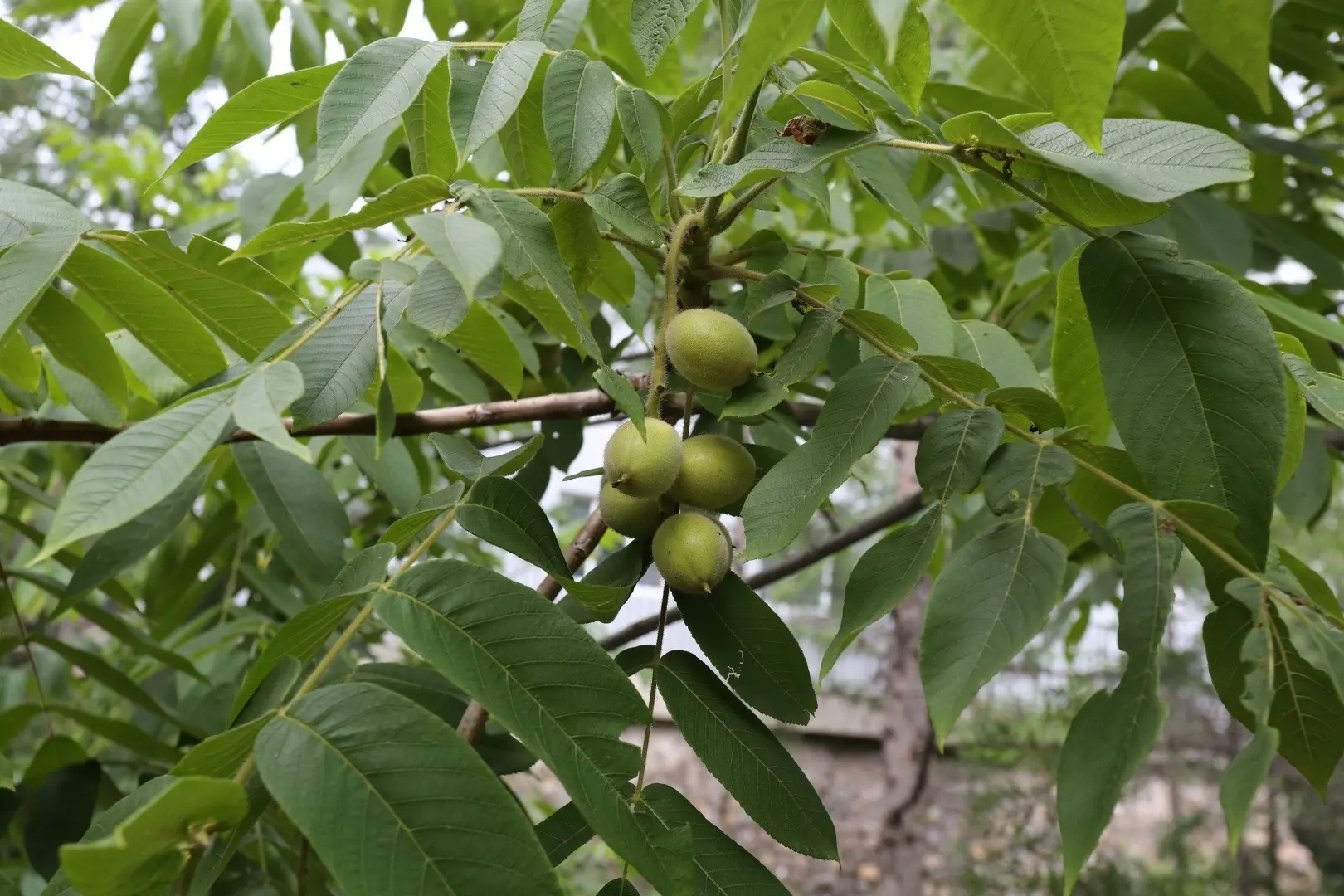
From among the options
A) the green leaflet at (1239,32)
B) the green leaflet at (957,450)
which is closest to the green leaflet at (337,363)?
the green leaflet at (957,450)

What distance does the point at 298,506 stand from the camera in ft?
4.19

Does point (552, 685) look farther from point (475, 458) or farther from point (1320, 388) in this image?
point (1320, 388)

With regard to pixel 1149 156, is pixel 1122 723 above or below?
below

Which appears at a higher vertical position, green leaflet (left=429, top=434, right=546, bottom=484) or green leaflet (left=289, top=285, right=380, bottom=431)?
green leaflet (left=289, top=285, right=380, bottom=431)

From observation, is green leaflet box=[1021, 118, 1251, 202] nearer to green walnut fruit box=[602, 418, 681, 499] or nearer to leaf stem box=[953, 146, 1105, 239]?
leaf stem box=[953, 146, 1105, 239]

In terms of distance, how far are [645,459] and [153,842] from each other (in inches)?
17.1

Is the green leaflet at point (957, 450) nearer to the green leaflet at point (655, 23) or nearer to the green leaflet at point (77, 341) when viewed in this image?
the green leaflet at point (655, 23)

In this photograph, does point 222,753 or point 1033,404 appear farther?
point 1033,404

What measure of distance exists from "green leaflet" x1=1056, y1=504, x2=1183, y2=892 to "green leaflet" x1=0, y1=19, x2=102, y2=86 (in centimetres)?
100

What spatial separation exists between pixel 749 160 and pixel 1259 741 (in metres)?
0.56

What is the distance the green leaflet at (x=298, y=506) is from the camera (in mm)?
1268

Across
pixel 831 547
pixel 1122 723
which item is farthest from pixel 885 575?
pixel 831 547

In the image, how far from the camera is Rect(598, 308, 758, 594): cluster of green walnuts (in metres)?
0.84

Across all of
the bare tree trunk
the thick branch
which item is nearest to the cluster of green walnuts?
the thick branch
